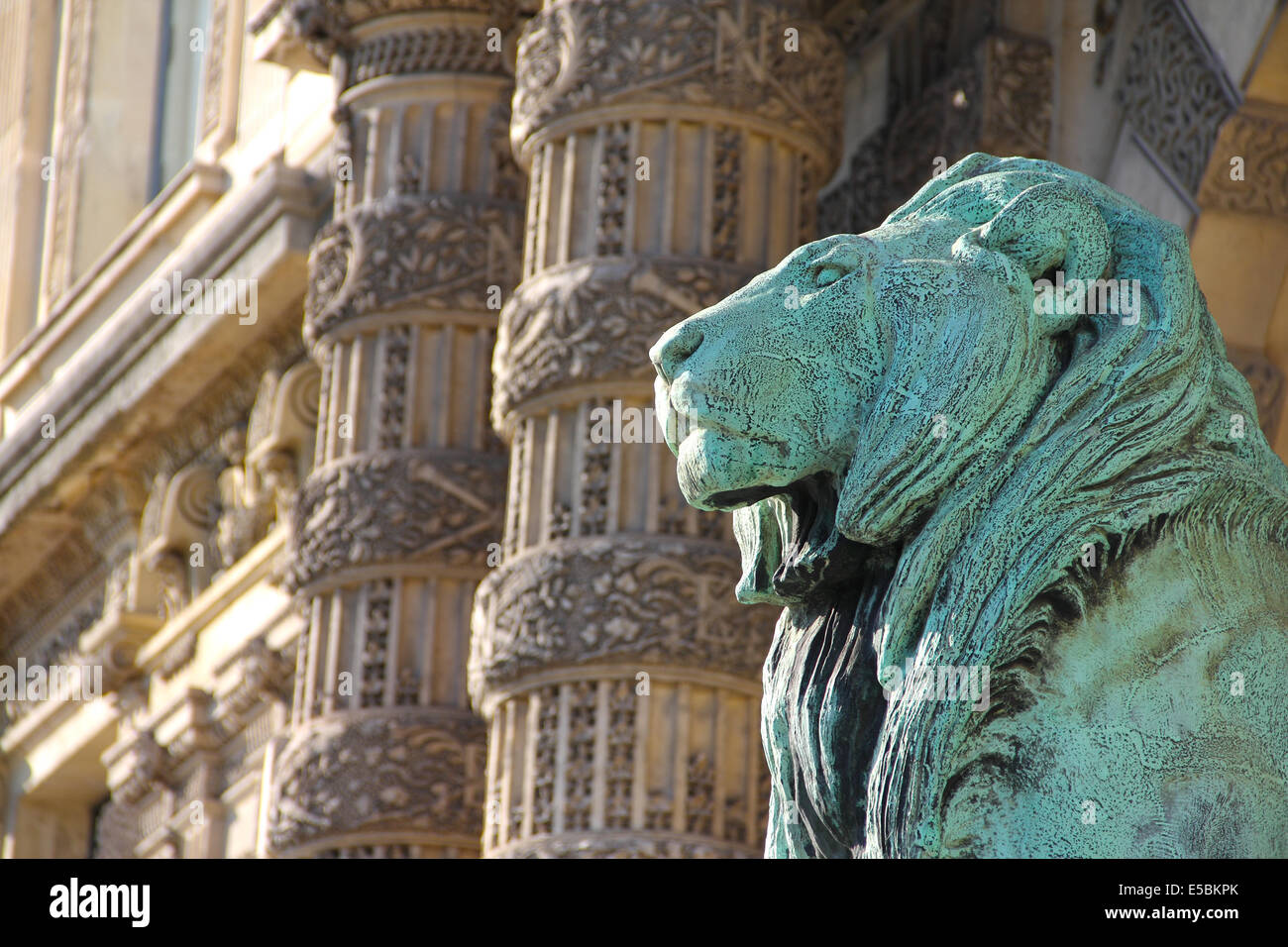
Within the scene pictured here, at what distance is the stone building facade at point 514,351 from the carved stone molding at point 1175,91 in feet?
0.03

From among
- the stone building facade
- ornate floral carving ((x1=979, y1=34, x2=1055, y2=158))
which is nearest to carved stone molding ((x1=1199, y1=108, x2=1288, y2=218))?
the stone building facade

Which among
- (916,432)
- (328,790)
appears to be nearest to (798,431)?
(916,432)

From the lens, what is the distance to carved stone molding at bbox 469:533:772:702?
532 centimetres

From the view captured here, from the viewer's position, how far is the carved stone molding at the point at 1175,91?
19.4ft

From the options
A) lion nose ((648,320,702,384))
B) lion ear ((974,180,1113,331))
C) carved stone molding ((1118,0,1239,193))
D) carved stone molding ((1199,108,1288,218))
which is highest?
carved stone molding ((1118,0,1239,193))

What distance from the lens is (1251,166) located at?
19.4 feet

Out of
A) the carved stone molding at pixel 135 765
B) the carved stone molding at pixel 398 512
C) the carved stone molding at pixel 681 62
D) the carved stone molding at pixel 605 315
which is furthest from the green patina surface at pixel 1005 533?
the carved stone molding at pixel 135 765

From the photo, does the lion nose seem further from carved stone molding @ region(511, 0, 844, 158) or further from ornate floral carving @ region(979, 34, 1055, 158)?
ornate floral carving @ region(979, 34, 1055, 158)

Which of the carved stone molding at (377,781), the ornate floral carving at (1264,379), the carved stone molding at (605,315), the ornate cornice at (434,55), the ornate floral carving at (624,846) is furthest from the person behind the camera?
the ornate cornice at (434,55)

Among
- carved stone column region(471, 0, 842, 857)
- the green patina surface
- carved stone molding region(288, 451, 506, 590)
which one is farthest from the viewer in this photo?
carved stone molding region(288, 451, 506, 590)

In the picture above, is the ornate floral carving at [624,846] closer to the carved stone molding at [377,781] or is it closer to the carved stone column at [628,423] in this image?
the carved stone column at [628,423]
